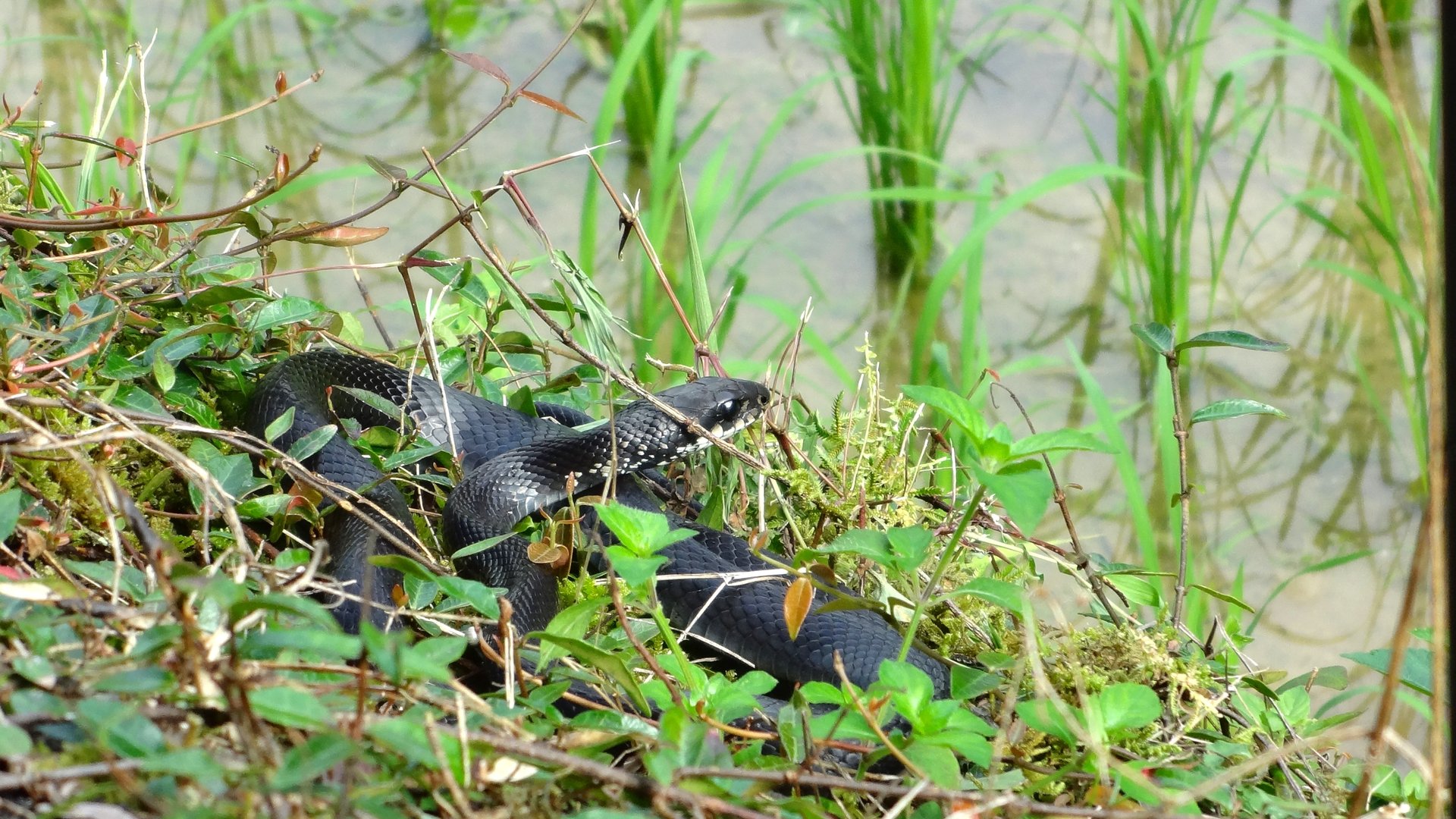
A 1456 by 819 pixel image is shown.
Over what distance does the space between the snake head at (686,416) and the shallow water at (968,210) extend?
0.76m

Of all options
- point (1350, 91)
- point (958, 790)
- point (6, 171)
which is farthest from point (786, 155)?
point (958, 790)

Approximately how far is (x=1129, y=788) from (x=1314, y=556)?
3438 mm

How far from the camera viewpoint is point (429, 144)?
219 inches

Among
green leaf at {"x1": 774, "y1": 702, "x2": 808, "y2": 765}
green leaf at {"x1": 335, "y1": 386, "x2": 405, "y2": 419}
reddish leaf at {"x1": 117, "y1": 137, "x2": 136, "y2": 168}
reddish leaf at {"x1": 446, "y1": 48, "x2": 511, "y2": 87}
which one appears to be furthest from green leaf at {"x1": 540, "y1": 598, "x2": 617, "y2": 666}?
reddish leaf at {"x1": 117, "y1": 137, "x2": 136, "y2": 168}

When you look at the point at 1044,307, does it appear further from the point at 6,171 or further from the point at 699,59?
the point at 6,171

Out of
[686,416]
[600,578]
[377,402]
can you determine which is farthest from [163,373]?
[686,416]

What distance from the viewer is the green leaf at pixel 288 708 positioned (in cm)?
80

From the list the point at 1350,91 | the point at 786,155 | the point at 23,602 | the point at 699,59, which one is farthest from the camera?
the point at 699,59

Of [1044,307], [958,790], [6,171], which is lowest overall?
[1044,307]

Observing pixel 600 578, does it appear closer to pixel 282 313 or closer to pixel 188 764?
pixel 282 313

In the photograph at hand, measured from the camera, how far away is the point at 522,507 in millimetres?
2104

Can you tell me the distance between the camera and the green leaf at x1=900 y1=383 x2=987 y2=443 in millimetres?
1165

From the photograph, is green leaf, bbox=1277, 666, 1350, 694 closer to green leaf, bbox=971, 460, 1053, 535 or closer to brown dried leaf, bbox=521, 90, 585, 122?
green leaf, bbox=971, 460, 1053, 535

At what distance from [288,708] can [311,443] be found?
98 cm
